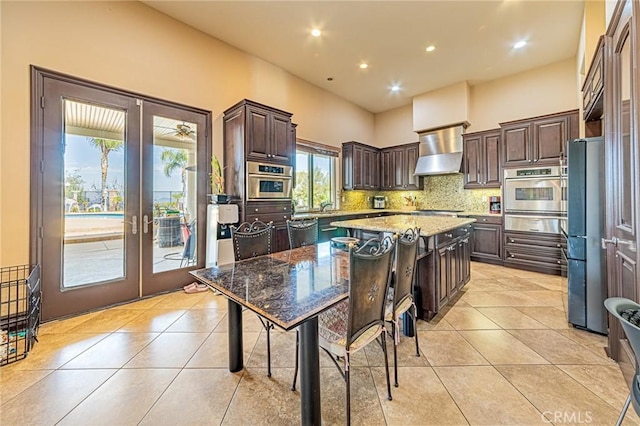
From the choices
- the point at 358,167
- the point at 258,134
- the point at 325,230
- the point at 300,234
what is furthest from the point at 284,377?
A: the point at 358,167

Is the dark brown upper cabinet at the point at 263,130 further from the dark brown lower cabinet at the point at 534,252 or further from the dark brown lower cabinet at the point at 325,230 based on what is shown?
the dark brown lower cabinet at the point at 534,252

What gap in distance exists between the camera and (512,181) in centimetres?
453

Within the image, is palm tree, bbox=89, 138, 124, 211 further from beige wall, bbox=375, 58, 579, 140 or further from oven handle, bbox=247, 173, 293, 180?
beige wall, bbox=375, 58, 579, 140

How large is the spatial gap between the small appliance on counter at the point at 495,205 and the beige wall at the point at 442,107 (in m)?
1.73

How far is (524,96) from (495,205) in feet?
7.02

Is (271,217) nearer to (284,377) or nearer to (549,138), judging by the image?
(284,377)

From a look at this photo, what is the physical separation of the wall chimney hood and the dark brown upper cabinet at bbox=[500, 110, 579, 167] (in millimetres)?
823

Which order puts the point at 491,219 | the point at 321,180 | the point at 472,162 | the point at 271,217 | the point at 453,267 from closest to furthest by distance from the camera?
the point at 453,267, the point at 271,217, the point at 491,219, the point at 472,162, the point at 321,180

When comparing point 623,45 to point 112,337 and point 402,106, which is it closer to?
point 112,337

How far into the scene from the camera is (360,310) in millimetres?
1374

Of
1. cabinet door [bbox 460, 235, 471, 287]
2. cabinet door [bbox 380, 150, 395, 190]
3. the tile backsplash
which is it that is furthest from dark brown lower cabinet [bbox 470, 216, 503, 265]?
cabinet door [bbox 380, 150, 395, 190]

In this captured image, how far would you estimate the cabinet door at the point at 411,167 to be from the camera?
613cm

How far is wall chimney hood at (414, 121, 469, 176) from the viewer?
541 centimetres

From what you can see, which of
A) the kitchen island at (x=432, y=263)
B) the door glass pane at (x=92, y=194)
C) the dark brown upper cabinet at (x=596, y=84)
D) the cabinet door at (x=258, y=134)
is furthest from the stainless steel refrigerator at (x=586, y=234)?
the door glass pane at (x=92, y=194)
